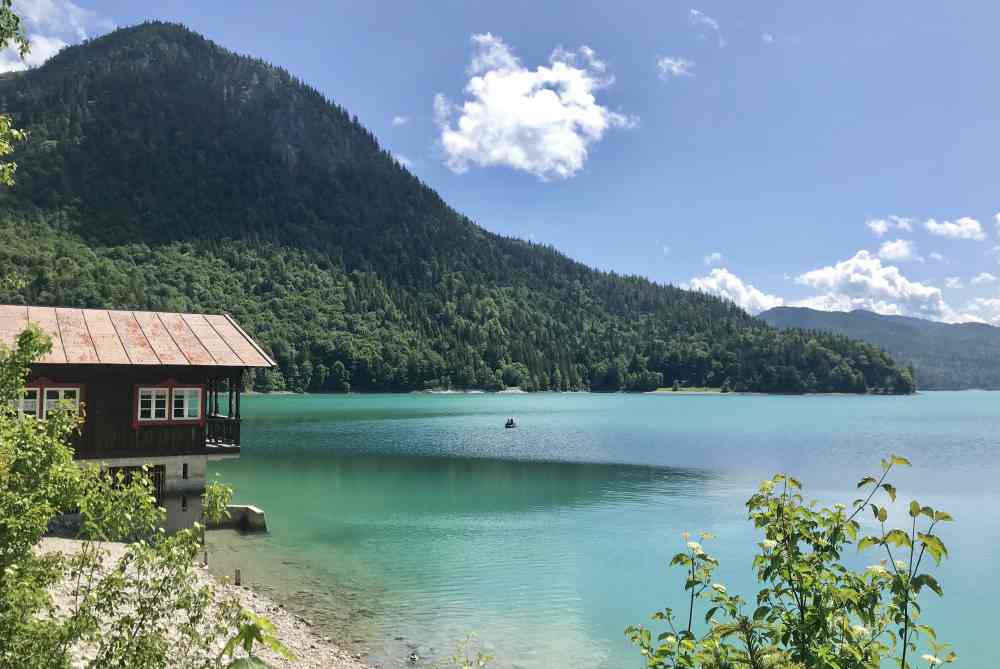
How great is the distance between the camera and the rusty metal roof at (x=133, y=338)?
25.6 m

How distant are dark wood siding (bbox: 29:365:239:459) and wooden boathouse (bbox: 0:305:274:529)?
0.11ft

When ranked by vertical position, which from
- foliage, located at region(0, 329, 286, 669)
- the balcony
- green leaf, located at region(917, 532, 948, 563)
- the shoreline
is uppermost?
green leaf, located at region(917, 532, 948, 563)

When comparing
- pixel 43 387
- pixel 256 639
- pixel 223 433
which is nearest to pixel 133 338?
pixel 43 387

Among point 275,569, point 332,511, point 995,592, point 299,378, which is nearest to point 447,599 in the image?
point 275,569

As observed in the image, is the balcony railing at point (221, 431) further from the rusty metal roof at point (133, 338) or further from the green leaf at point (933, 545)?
the green leaf at point (933, 545)

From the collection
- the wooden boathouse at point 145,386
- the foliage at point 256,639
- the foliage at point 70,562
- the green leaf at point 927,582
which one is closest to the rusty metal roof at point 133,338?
the wooden boathouse at point 145,386

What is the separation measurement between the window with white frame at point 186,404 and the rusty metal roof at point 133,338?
158cm

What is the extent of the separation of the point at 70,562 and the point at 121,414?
72.7 feet

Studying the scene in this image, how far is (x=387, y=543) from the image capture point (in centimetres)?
3300

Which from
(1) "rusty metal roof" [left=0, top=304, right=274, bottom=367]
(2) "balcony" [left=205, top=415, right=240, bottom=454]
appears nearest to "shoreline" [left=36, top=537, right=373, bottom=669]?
(2) "balcony" [left=205, top=415, right=240, bottom=454]

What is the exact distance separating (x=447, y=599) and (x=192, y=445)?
472 inches

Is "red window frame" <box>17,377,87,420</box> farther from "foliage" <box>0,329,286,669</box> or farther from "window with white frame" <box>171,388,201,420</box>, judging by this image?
"foliage" <box>0,329,286,669</box>

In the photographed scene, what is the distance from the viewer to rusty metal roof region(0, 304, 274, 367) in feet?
84.1

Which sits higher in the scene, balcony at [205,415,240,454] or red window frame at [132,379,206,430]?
red window frame at [132,379,206,430]
